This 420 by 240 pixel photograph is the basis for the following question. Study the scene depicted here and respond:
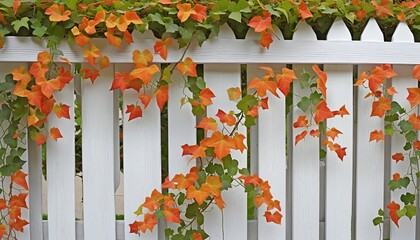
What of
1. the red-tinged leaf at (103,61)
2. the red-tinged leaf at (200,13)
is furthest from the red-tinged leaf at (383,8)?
the red-tinged leaf at (103,61)

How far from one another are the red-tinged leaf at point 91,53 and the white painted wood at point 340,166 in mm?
836

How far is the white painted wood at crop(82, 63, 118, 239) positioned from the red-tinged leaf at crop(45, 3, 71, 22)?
0.24 metres

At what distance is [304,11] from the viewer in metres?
1.88

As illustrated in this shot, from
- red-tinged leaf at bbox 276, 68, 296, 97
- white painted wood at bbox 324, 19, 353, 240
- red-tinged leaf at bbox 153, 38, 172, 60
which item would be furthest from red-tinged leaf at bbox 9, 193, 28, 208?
white painted wood at bbox 324, 19, 353, 240

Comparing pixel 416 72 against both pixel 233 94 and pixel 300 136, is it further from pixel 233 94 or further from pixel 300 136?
pixel 233 94

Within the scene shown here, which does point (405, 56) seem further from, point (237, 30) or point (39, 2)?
point (39, 2)

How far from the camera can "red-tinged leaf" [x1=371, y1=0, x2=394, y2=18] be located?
6.51ft

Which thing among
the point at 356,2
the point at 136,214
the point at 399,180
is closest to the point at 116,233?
the point at 136,214

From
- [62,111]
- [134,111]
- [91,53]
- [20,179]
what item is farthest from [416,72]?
[20,179]

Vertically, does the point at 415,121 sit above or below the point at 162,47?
below

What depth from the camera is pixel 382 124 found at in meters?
2.09

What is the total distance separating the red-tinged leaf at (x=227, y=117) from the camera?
188cm

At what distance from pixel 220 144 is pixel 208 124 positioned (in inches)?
3.2

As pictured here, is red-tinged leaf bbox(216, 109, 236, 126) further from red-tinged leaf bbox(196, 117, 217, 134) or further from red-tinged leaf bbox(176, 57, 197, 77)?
red-tinged leaf bbox(176, 57, 197, 77)
